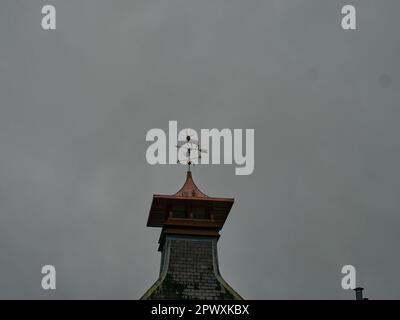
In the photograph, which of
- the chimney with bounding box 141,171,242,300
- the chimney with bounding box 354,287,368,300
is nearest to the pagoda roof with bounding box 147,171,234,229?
the chimney with bounding box 141,171,242,300

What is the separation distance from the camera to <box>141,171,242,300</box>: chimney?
36.9 meters

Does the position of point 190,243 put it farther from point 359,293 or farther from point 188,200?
point 359,293

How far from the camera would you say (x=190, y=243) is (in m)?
39.2

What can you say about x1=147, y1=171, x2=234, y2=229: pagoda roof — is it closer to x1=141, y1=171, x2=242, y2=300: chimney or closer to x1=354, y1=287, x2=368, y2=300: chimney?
x1=141, y1=171, x2=242, y2=300: chimney

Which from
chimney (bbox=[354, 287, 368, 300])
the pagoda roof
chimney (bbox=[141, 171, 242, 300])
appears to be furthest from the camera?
chimney (bbox=[354, 287, 368, 300])

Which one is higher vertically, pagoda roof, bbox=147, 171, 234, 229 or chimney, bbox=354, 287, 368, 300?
pagoda roof, bbox=147, 171, 234, 229

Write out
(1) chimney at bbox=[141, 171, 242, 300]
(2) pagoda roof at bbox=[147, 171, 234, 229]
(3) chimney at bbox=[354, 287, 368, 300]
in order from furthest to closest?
(3) chimney at bbox=[354, 287, 368, 300], (2) pagoda roof at bbox=[147, 171, 234, 229], (1) chimney at bbox=[141, 171, 242, 300]

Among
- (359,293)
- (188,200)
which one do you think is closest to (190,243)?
(188,200)

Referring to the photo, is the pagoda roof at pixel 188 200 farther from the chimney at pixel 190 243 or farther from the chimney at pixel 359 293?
the chimney at pixel 359 293

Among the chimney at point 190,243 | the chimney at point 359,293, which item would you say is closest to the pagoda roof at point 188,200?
the chimney at point 190,243

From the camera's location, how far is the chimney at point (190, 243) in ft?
121

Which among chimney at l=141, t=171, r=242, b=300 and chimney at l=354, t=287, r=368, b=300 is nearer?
chimney at l=141, t=171, r=242, b=300
